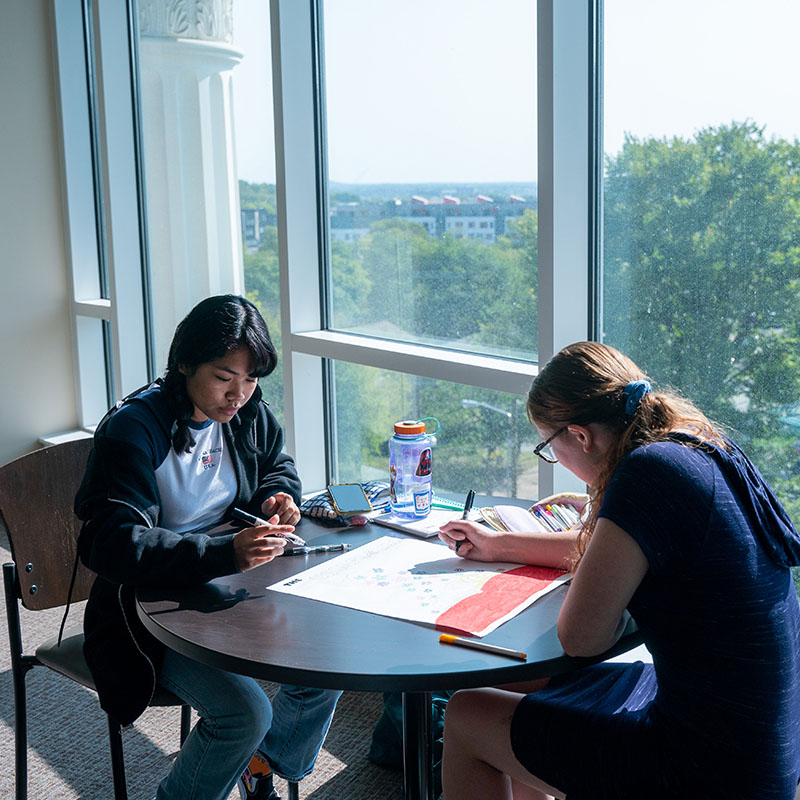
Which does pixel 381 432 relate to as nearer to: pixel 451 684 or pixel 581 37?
pixel 581 37

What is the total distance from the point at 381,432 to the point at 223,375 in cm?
142

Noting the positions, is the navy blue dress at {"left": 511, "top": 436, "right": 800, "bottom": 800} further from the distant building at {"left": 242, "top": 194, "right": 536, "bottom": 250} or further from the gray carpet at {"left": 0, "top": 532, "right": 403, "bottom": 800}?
the distant building at {"left": 242, "top": 194, "right": 536, "bottom": 250}

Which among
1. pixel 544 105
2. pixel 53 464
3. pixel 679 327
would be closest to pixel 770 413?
pixel 679 327

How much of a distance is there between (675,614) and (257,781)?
3.87 ft

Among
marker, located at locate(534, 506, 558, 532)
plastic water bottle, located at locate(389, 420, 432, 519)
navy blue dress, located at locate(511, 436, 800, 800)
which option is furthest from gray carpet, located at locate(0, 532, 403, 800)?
navy blue dress, located at locate(511, 436, 800, 800)

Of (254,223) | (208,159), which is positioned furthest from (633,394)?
(208,159)

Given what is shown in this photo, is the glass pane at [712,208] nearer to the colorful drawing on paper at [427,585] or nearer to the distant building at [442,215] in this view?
the distant building at [442,215]

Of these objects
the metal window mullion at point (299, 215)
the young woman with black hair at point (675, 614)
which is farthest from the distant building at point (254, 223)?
the young woman with black hair at point (675, 614)

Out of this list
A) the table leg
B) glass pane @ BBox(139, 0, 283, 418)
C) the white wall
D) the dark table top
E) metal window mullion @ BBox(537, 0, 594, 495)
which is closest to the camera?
the dark table top

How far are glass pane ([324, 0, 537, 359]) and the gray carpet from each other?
3.95 feet

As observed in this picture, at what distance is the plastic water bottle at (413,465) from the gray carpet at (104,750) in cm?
78

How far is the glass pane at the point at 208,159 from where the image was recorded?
3727 mm

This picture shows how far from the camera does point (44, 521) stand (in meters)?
2.21

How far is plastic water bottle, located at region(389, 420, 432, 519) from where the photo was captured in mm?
2100
